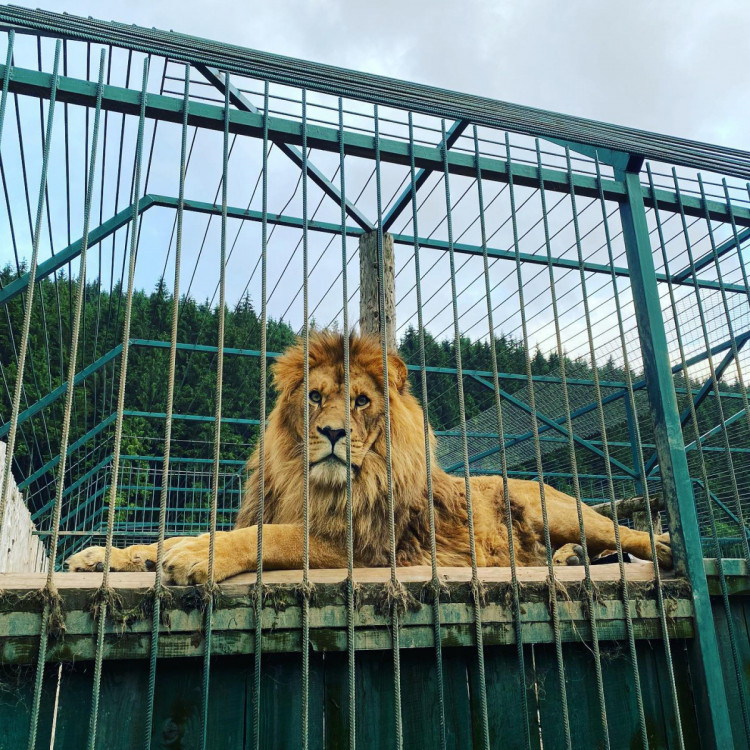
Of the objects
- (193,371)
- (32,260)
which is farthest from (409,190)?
(193,371)

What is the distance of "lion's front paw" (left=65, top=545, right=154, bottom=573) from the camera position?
2938mm

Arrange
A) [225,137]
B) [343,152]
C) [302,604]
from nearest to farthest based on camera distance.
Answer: [302,604] → [225,137] → [343,152]

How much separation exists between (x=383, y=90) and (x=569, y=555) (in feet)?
9.85

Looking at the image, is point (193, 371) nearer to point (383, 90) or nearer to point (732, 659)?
point (383, 90)

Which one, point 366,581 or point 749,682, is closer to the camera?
point 366,581

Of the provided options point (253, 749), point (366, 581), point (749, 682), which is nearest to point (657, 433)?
point (749, 682)

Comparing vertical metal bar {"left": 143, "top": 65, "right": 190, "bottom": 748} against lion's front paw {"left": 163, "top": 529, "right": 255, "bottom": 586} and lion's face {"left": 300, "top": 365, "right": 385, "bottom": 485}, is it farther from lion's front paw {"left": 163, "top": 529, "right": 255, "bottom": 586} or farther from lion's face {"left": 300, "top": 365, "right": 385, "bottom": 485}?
lion's face {"left": 300, "top": 365, "right": 385, "bottom": 485}

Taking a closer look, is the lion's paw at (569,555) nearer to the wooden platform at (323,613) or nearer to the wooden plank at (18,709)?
the wooden platform at (323,613)

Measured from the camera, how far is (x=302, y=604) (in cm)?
204

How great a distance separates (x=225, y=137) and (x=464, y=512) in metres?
2.13

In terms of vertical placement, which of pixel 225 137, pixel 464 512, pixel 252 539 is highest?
pixel 225 137

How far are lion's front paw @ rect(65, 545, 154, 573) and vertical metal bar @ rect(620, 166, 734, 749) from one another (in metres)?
2.28

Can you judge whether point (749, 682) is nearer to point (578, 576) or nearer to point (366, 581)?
point (578, 576)

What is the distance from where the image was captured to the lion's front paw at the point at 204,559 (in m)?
2.10
